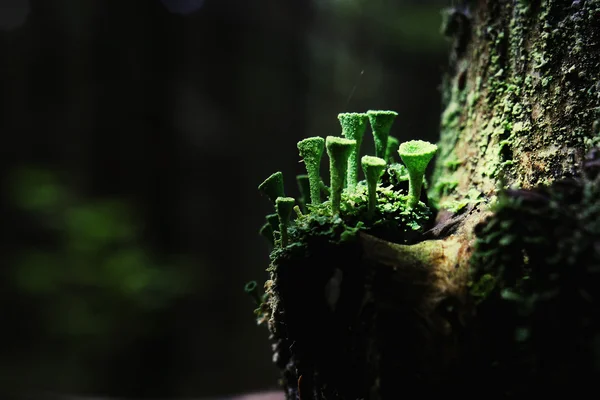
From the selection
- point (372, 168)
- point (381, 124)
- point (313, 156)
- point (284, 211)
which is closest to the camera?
point (372, 168)

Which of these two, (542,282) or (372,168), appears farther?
(372,168)

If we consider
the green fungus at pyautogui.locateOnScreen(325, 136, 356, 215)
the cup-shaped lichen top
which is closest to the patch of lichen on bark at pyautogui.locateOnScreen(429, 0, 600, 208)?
the cup-shaped lichen top

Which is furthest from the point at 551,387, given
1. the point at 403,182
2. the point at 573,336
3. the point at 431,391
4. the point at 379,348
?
the point at 403,182

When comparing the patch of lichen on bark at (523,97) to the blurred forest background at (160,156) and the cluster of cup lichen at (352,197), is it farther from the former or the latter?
the blurred forest background at (160,156)

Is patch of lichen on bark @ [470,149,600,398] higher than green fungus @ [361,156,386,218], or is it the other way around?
green fungus @ [361,156,386,218]

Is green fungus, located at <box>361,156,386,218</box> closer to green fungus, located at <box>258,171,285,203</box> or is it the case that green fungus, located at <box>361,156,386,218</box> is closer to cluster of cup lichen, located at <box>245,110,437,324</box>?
cluster of cup lichen, located at <box>245,110,437,324</box>

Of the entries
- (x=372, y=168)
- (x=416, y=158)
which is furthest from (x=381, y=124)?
(x=372, y=168)

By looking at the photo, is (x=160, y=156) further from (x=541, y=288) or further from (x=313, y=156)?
(x=541, y=288)

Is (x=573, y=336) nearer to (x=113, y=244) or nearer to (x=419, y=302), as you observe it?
(x=419, y=302)
